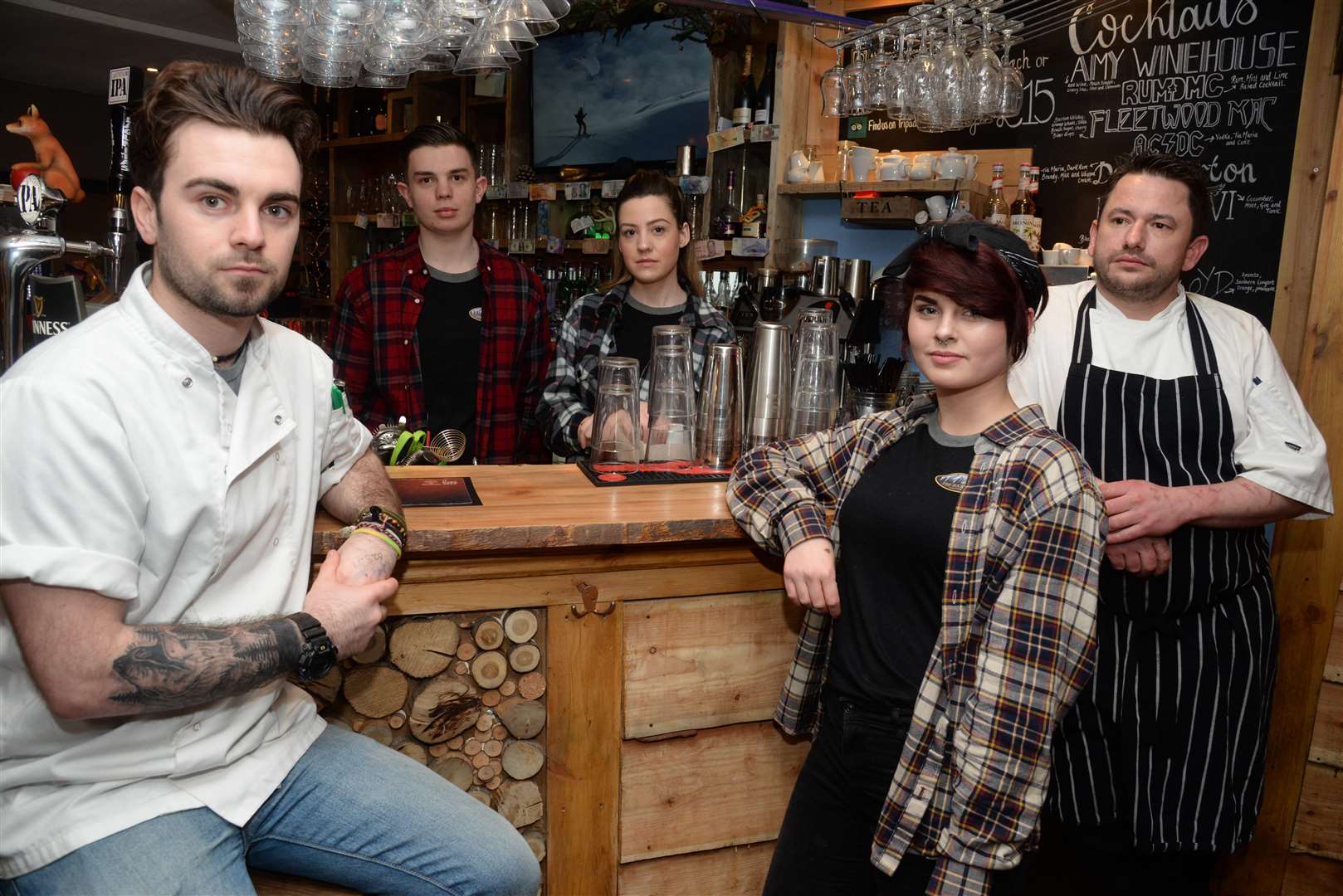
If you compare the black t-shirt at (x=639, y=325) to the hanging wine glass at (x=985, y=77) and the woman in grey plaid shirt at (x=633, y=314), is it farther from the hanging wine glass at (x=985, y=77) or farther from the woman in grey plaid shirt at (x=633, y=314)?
the hanging wine glass at (x=985, y=77)

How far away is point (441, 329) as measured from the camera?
10.9 feet

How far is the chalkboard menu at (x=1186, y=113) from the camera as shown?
3.24 metres

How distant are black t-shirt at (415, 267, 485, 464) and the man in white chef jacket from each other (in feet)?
5.22

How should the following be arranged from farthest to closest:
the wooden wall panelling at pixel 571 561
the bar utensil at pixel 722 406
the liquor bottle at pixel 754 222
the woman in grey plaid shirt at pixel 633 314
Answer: the liquor bottle at pixel 754 222, the woman in grey plaid shirt at pixel 633 314, the bar utensil at pixel 722 406, the wooden wall panelling at pixel 571 561

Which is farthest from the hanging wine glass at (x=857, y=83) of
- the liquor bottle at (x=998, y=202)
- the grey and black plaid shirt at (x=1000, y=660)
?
the grey and black plaid shirt at (x=1000, y=660)

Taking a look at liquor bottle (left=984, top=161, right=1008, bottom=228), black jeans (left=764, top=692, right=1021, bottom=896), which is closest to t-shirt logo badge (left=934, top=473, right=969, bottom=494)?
black jeans (left=764, top=692, right=1021, bottom=896)

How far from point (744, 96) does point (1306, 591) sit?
120 inches

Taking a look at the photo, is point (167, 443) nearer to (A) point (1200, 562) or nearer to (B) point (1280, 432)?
(A) point (1200, 562)

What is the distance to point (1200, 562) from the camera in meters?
2.17

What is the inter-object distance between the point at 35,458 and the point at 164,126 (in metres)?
0.53

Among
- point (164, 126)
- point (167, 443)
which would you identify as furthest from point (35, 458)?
point (164, 126)

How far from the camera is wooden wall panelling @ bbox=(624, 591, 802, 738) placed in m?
2.01

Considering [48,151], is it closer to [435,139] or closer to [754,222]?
[435,139]

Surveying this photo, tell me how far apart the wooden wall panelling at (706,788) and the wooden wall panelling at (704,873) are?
26 mm
